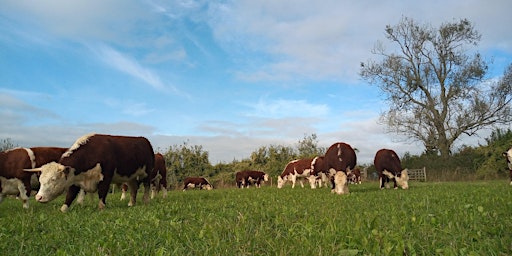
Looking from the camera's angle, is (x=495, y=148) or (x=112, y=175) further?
(x=495, y=148)

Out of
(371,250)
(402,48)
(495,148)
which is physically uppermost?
(402,48)

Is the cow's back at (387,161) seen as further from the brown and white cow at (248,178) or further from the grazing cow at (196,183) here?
the grazing cow at (196,183)

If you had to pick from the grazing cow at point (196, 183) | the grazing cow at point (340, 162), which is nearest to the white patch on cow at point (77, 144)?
the grazing cow at point (340, 162)

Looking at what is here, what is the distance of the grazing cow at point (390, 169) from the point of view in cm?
1717

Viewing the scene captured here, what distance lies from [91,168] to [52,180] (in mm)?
904

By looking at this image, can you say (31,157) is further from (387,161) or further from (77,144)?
(387,161)


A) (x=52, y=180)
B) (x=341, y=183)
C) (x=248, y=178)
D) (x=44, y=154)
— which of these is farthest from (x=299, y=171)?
(x=52, y=180)

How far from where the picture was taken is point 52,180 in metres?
9.09

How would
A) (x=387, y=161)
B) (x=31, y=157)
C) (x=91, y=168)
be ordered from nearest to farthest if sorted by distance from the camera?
(x=91, y=168) < (x=31, y=157) < (x=387, y=161)

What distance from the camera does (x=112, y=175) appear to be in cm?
991

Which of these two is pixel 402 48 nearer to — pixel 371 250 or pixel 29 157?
pixel 29 157

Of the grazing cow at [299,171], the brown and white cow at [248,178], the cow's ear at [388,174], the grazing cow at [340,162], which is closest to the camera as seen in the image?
the grazing cow at [340,162]

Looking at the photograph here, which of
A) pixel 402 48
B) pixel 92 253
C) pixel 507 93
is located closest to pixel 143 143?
pixel 92 253

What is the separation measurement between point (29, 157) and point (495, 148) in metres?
34.0
